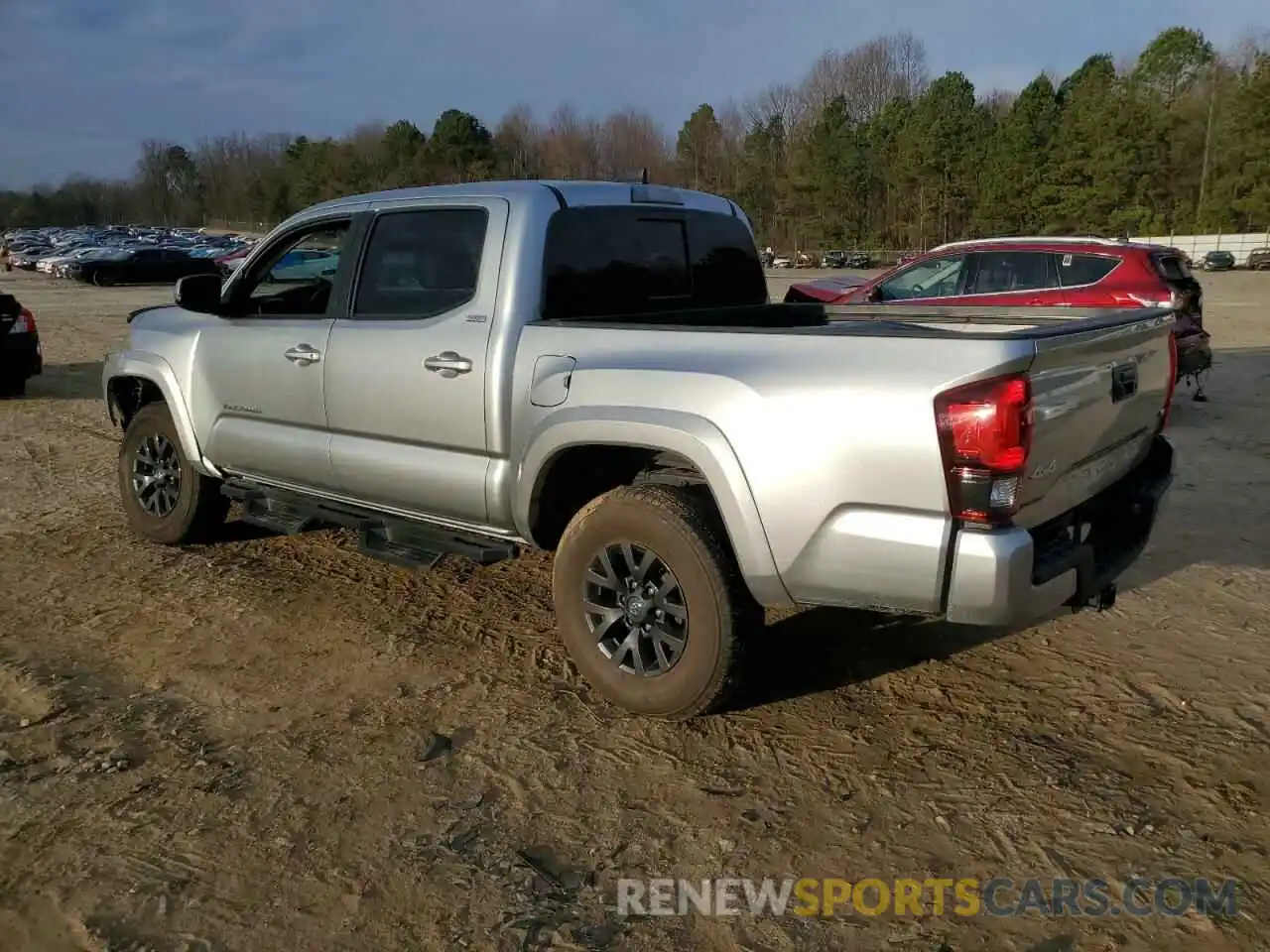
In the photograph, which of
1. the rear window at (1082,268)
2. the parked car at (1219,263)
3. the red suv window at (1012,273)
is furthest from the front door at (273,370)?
the parked car at (1219,263)

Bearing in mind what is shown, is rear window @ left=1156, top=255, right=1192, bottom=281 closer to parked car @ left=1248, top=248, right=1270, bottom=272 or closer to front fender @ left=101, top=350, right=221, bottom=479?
front fender @ left=101, top=350, right=221, bottom=479

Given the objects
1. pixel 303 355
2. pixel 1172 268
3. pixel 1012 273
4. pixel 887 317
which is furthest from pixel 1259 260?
pixel 303 355

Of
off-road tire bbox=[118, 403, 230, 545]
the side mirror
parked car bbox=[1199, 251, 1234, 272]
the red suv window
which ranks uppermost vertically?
the side mirror

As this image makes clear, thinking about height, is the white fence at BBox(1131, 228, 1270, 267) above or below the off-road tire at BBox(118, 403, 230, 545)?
below

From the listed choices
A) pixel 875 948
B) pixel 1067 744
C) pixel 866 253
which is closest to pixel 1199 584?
A: pixel 1067 744

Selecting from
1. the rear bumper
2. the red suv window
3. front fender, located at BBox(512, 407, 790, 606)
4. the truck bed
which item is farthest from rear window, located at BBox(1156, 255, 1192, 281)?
front fender, located at BBox(512, 407, 790, 606)

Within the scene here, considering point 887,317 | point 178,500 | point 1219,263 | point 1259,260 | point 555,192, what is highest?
point 555,192

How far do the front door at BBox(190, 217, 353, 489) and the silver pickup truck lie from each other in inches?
0.7

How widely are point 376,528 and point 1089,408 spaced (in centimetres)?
299

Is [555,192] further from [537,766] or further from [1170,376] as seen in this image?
[1170,376]

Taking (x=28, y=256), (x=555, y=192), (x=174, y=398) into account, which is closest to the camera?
(x=555, y=192)

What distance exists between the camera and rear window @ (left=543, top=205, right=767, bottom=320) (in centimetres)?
423

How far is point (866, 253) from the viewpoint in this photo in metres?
64.4

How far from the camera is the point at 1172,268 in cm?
1021
